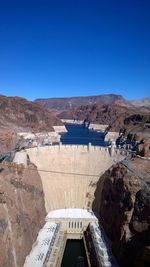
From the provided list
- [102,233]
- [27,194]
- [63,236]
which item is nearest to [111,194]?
[102,233]

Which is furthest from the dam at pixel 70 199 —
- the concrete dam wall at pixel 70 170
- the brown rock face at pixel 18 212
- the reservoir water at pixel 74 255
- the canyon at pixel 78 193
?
the brown rock face at pixel 18 212

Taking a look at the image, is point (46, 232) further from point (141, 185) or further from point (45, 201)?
point (141, 185)

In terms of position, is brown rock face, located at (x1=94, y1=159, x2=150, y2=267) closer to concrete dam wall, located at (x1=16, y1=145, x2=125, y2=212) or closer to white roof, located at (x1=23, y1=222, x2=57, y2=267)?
concrete dam wall, located at (x1=16, y1=145, x2=125, y2=212)

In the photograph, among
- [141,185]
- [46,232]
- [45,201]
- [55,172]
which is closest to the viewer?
[141,185]

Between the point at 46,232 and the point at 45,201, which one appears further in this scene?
the point at 45,201

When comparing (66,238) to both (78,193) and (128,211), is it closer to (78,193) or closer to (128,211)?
(78,193)

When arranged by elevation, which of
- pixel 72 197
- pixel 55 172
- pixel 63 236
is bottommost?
pixel 63 236

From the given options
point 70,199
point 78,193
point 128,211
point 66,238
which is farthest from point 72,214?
point 128,211

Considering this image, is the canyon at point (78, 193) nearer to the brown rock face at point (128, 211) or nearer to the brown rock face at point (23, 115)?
the brown rock face at point (128, 211)
